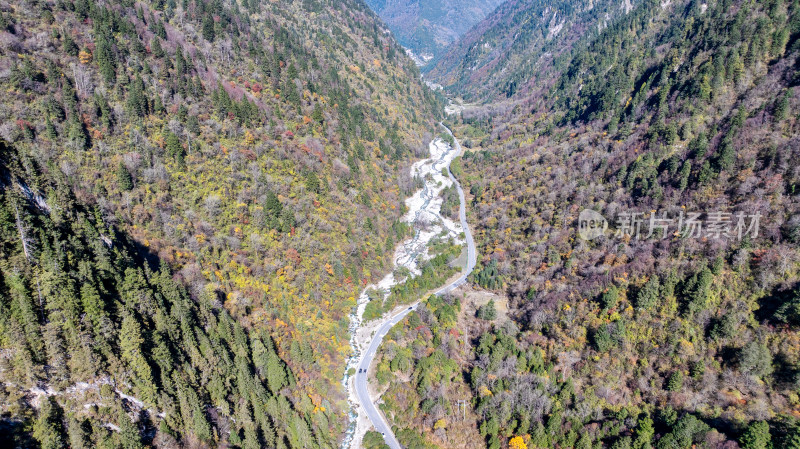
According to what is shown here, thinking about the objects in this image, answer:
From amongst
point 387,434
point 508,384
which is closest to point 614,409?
point 508,384

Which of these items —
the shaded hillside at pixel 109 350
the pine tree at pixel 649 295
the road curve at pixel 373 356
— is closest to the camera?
the shaded hillside at pixel 109 350

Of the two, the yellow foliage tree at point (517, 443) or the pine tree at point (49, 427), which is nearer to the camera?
the pine tree at point (49, 427)

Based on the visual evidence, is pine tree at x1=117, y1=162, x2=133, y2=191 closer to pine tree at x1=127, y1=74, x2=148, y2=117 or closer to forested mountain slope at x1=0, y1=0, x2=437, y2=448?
forested mountain slope at x1=0, y1=0, x2=437, y2=448

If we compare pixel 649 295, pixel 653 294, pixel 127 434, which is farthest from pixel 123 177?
pixel 653 294

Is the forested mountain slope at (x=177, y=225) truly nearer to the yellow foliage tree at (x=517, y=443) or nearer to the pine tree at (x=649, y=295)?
the yellow foliage tree at (x=517, y=443)

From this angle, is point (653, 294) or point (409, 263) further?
point (409, 263)

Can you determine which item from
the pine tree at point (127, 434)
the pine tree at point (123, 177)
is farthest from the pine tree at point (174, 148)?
the pine tree at point (127, 434)

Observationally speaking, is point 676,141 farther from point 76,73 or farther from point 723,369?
point 76,73

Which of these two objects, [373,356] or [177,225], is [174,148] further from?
[373,356]
